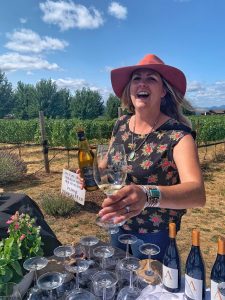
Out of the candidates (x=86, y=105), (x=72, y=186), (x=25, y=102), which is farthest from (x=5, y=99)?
(x=72, y=186)

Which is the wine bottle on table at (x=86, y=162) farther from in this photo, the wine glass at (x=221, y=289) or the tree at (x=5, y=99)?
the tree at (x=5, y=99)

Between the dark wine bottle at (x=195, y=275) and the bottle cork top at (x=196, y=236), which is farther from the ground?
the bottle cork top at (x=196, y=236)

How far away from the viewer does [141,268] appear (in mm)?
1833

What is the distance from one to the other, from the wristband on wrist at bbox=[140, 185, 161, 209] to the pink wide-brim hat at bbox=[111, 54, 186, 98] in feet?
3.32

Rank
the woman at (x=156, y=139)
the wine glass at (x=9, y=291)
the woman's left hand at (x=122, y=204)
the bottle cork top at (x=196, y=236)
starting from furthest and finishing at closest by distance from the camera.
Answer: the woman at (x=156, y=139) → the bottle cork top at (x=196, y=236) → the wine glass at (x=9, y=291) → the woman's left hand at (x=122, y=204)

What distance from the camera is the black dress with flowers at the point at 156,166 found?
2025 millimetres

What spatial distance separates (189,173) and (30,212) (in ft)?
7.39

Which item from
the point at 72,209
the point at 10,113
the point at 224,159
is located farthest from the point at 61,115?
the point at 72,209

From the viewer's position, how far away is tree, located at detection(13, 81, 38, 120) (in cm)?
5778

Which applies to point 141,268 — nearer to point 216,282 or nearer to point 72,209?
point 216,282

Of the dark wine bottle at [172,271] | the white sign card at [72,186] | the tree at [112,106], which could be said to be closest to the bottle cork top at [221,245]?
the dark wine bottle at [172,271]

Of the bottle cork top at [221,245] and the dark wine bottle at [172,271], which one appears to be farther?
the dark wine bottle at [172,271]

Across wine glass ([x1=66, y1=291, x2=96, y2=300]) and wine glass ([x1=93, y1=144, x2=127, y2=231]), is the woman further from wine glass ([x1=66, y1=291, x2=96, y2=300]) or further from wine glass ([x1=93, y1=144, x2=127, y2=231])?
wine glass ([x1=66, y1=291, x2=96, y2=300])

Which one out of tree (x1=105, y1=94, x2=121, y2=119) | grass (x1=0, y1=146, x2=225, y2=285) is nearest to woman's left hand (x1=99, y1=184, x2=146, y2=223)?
grass (x1=0, y1=146, x2=225, y2=285)
